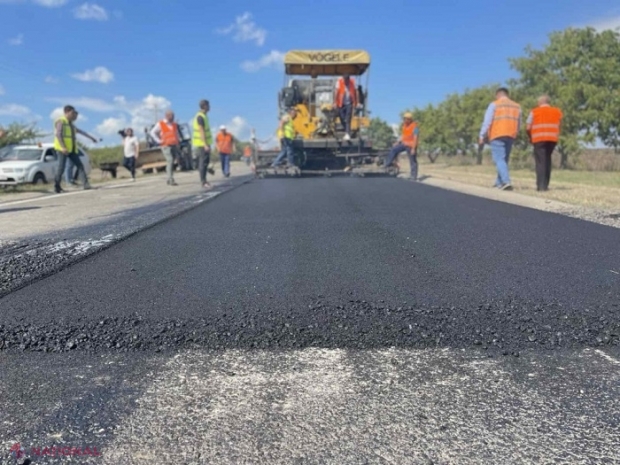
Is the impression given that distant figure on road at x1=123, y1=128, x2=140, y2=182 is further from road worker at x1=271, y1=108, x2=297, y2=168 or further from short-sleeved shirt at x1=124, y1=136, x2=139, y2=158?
road worker at x1=271, y1=108, x2=297, y2=168

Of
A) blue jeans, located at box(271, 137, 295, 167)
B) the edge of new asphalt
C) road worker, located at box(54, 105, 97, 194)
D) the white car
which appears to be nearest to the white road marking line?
the edge of new asphalt

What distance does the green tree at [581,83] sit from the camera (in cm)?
2781

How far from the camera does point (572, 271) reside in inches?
146

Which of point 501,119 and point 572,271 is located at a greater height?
point 501,119

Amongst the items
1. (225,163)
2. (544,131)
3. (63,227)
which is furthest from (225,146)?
(63,227)

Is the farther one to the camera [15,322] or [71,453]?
[15,322]

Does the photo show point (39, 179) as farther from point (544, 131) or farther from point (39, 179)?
point (544, 131)

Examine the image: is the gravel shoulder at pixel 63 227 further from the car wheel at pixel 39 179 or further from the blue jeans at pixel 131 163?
the blue jeans at pixel 131 163

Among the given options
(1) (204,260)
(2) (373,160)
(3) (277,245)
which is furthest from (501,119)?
(1) (204,260)

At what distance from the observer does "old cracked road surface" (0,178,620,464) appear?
1.73m

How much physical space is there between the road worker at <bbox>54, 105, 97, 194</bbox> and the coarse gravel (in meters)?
7.06

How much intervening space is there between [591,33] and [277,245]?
3199 centimetres

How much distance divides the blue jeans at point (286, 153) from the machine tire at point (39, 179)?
6.89m

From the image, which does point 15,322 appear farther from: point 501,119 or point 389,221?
point 501,119
